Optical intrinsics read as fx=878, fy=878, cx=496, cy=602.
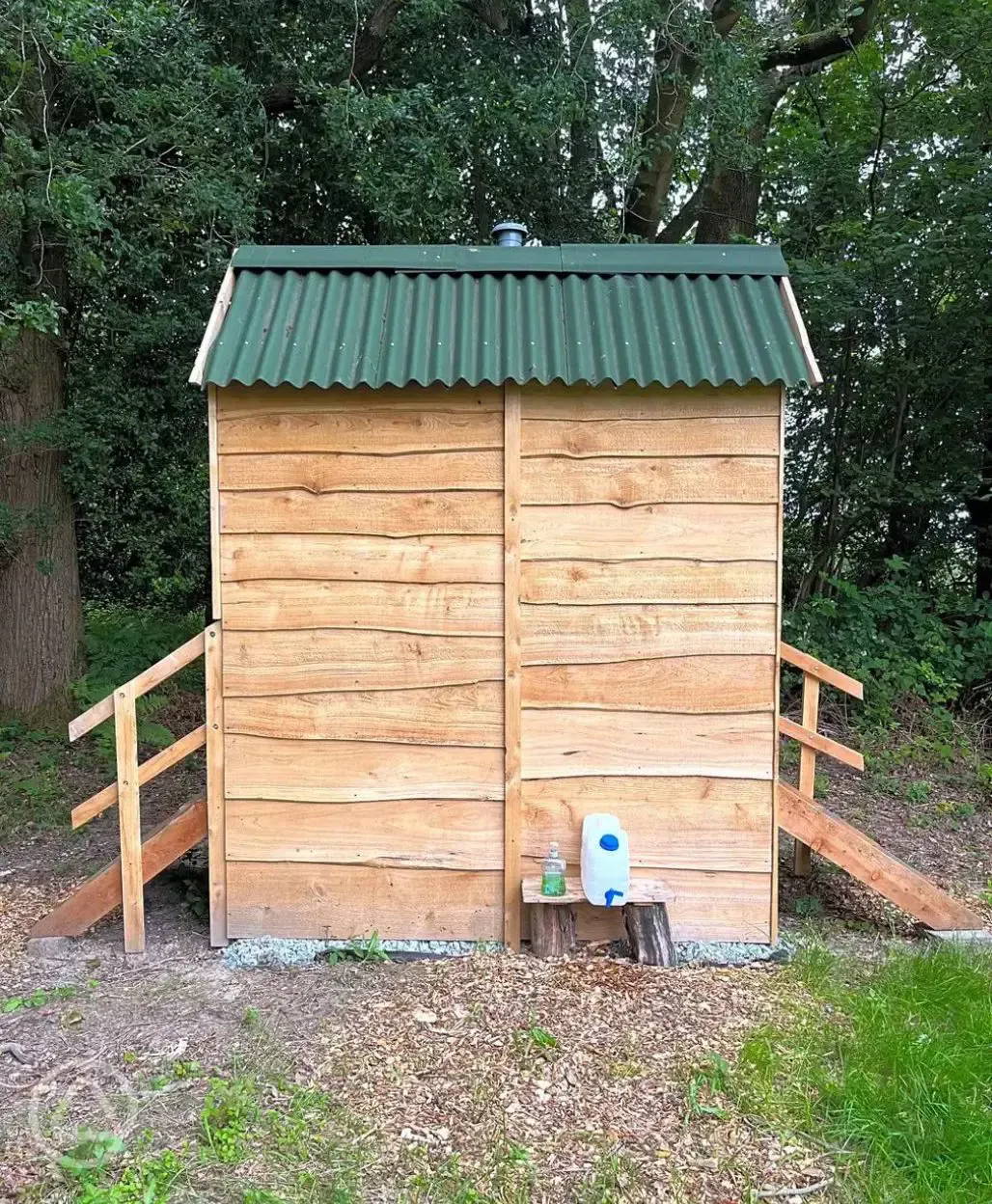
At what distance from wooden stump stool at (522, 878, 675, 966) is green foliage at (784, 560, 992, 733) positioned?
156 inches

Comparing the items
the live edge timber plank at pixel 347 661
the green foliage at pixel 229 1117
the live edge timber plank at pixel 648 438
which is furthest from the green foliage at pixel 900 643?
the green foliage at pixel 229 1117

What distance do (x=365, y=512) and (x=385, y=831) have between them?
1355 millimetres

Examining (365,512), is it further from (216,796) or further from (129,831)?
(129,831)

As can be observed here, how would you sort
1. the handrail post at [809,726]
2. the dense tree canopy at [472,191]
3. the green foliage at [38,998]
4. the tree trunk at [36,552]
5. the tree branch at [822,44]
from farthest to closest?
1. the tree branch at [822,44]
2. the tree trunk at [36,552]
3. the dense tree canopy at [472,191]
4. the handrail post at [809,726]
5. the green foliage at [38,998]

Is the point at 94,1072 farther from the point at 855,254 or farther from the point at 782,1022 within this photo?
the point at 855,254

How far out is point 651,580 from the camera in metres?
3.67

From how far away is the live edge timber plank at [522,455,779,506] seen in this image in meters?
3.64

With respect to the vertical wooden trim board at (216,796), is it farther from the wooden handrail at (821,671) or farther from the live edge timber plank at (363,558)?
the wooden handrail at (821,671)

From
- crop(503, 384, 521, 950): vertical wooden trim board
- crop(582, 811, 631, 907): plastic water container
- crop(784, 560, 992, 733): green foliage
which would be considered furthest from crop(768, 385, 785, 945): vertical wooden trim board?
crop(784, 560, 992, 733): green foliage

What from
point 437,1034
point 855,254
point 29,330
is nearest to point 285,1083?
point 437,1034

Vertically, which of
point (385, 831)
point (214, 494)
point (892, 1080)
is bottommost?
point (892, 1080)

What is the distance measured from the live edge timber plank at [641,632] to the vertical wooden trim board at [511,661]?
0.24ft

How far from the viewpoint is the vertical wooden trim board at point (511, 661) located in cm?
362

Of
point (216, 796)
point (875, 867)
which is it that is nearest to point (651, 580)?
point (875, 867)
